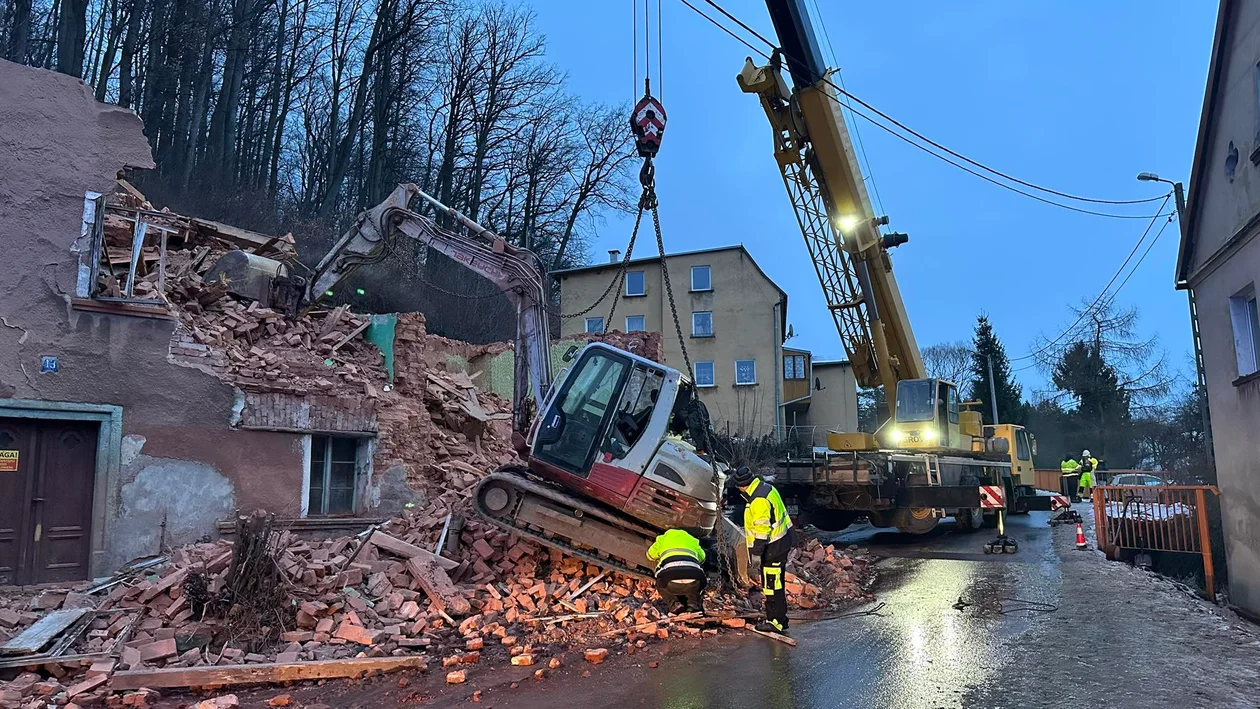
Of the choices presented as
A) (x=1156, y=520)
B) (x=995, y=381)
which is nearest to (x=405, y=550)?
(x=1156, y=520)

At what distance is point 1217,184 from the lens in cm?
1045

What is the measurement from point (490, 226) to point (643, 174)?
25192 millimetres

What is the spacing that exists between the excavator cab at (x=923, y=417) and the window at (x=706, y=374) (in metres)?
16.5

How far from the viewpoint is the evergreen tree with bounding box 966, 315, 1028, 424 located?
45.3 meters

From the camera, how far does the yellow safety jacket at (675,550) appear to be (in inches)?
316

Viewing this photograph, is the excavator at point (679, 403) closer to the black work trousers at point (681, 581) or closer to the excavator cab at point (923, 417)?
the excavator cab at point (923, 417)

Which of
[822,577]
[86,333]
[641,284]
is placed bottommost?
[822,577]

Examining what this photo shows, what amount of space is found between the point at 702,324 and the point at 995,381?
22.2m

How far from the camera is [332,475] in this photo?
38.8ft

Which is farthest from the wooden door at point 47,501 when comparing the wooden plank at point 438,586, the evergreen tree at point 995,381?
the evergreen tree at point 995,381

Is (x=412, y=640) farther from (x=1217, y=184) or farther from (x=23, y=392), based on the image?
(x=1217, y=184)

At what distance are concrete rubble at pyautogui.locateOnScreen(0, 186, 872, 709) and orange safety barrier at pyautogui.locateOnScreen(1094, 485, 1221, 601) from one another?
4.41 meters

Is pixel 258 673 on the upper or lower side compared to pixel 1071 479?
lower

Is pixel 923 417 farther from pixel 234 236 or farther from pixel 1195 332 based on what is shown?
pixel 234 236
